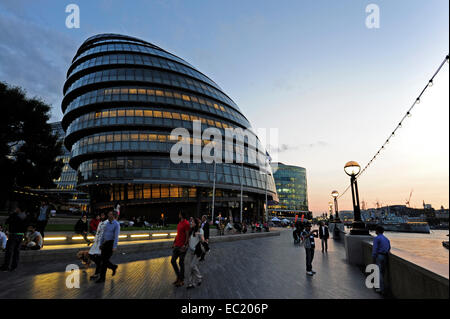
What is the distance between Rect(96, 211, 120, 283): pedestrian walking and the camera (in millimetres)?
7173

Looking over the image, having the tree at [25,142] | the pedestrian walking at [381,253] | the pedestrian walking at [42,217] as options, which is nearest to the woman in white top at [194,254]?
the pedestrian walking at [381,253]

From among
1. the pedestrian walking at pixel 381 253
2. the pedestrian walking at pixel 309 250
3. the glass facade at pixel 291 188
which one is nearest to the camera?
Answer: the pedestrian walking at pixel 381 253

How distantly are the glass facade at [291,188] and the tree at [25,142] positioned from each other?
152934mm

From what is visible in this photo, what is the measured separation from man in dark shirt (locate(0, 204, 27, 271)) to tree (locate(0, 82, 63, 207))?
24374 mm

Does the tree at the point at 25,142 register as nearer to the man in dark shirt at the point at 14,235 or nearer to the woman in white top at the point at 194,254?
the man in dark shirt at the point at 14,235

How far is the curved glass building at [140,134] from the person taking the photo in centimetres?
4088

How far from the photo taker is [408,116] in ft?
36.5

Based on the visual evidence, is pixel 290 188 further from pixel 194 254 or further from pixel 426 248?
pixel 194 254

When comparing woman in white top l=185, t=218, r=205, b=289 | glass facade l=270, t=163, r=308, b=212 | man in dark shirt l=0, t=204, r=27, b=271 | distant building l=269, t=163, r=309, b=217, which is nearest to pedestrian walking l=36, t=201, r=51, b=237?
man in dark shirt l=0, t=204, r=27, b=271

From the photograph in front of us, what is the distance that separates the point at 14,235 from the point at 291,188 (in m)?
175

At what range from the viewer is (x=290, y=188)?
17288cm

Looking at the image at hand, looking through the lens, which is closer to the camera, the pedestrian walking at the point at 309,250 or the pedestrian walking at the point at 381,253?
the pedestrian walking at the point at 381,253

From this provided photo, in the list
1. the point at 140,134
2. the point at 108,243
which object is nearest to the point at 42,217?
the point at 108,243
